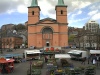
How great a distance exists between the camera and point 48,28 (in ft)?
359

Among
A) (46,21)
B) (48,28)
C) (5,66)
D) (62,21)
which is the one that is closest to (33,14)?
(46,21)

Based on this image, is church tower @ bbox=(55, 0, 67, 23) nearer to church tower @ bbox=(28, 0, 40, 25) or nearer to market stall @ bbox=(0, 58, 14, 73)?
church tower @ bbox=(28, 0, 40, 25)

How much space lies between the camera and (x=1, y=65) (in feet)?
111

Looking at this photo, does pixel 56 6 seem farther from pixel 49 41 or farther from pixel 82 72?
pixel 82 72

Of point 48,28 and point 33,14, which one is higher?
point 33,14

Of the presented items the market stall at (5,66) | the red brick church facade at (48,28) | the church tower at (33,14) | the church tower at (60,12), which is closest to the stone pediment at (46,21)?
the red brick church facade at (48,28)

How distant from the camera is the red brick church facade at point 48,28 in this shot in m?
108

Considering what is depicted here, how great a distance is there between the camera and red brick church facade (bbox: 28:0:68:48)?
355ft

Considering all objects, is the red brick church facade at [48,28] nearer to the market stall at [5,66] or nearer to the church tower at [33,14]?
the church tower at [33,14]

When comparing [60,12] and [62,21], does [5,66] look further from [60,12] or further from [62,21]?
[60,12]

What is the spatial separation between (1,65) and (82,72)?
36.8 feet

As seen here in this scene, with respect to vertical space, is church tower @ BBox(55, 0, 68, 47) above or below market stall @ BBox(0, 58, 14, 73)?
above

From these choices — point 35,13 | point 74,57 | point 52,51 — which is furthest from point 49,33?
point 74,57

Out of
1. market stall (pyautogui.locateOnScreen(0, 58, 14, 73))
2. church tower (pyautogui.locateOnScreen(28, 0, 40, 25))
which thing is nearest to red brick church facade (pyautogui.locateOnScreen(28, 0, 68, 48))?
church tower (pyautogui.locateOnScreen(28, 0, 40, 25))
